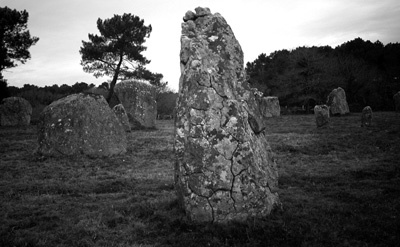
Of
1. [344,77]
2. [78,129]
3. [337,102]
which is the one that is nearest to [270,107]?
[337,102]

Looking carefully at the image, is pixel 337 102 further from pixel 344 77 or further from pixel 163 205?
pixel 163 205

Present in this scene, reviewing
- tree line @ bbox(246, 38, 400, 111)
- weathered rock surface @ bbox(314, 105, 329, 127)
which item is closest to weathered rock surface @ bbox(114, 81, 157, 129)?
weathered rock surface @ bbox(314, 105, 329, 127)

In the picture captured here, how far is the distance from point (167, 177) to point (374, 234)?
20.9 feet

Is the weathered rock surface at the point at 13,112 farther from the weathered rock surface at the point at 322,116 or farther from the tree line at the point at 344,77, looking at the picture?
the tree line at the point at 344,77

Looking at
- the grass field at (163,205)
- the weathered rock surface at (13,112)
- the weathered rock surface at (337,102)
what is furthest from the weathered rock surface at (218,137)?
the weathered rock surface at (337,102)

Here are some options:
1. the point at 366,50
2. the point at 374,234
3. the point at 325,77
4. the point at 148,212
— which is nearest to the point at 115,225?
the point at 148,212

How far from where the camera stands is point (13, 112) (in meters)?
29.0

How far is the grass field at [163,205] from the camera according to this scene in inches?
190

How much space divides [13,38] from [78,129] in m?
30.0

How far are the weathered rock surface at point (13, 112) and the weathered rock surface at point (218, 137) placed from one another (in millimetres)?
29596

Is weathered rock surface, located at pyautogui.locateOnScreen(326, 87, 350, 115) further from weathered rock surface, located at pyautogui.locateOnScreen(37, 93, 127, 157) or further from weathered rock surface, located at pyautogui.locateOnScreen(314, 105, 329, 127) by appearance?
weathered rock surface, located at pyautogui.locateOnScreen(37, 93, 127, 157)

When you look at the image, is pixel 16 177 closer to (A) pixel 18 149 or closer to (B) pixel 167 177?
(B) pixel 167 177

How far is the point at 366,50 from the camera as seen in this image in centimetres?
5972

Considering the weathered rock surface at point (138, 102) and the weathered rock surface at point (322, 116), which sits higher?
the weathered rock surface at point (138, 102)
